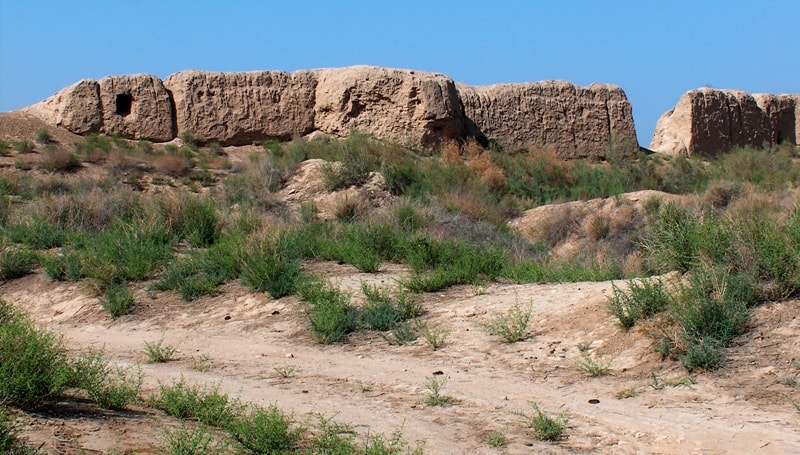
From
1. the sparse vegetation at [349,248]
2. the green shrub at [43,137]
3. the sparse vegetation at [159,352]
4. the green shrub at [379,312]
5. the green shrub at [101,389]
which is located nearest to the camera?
the green shrub at [101,389]

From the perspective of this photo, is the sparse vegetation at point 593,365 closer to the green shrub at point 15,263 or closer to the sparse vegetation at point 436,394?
the sparse vegetation at point 436,394

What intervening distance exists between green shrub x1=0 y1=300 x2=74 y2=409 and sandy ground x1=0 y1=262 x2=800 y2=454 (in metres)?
0.15

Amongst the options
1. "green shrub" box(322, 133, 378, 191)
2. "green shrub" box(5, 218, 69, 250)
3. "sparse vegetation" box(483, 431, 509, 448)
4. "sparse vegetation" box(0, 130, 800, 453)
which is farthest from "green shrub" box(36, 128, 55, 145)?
"sparse vegetation" box(483, 431, 509, 448)

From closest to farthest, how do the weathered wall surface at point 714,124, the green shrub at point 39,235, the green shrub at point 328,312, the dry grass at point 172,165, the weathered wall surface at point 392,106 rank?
the green shrub at point 328,312
the green shrub at point 39,235
the dry grass at point 172,165
the weathered wall surface at point 392,106
the weathered wall surface at point 714,124

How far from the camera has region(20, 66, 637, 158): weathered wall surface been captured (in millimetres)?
26406

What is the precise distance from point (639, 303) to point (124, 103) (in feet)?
68.5

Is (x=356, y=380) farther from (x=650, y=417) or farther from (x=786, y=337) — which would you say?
(x=786, y=337)

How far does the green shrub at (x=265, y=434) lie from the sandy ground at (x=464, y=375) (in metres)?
0.52

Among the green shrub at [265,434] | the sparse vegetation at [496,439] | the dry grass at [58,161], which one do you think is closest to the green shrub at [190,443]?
the green shrub at [265,434]

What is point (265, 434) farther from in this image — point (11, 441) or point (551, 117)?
point (551, 117)

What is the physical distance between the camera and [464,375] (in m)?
8.34

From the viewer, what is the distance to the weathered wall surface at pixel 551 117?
28047mm

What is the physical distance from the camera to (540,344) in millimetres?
8961

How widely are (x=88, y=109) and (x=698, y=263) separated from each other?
20.7 meters
